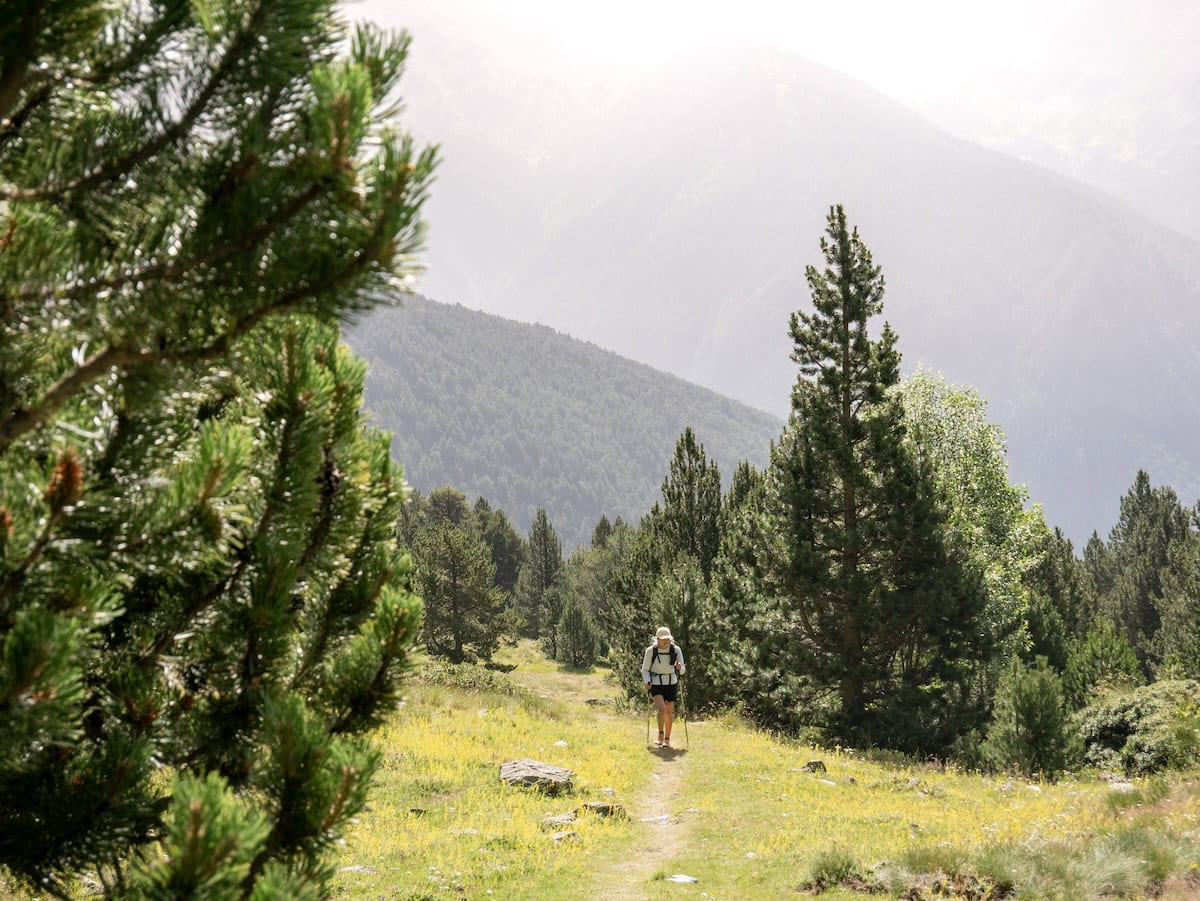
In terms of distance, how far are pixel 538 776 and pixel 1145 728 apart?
13630mm

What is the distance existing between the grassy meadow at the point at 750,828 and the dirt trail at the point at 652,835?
0.19ft

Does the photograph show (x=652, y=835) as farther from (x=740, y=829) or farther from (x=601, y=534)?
(x=601, y=534)

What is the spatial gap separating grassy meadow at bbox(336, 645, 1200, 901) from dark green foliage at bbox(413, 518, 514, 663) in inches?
1137

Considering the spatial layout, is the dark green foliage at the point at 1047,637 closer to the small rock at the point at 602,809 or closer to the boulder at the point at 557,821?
the small rock at the point at 602,809

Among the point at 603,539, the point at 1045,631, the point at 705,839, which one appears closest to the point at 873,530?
the point at 705,839

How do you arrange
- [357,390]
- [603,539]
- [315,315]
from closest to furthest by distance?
[315,315] < [357,390] < [603,539]

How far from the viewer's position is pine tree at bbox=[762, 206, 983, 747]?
22391 mm

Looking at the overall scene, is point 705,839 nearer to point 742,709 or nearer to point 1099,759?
point 1099,759

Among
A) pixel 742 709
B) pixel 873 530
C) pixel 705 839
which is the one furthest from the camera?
pixel 742 709

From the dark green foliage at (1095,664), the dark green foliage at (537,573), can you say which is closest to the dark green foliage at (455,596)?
the dark green foliage at (1095,664)

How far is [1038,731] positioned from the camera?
18.2 m

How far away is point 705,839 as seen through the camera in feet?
38.3

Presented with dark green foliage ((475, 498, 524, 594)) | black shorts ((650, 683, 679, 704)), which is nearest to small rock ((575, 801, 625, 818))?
black shorts ((650, 683, 679, 704))

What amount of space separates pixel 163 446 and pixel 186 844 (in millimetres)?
1308
